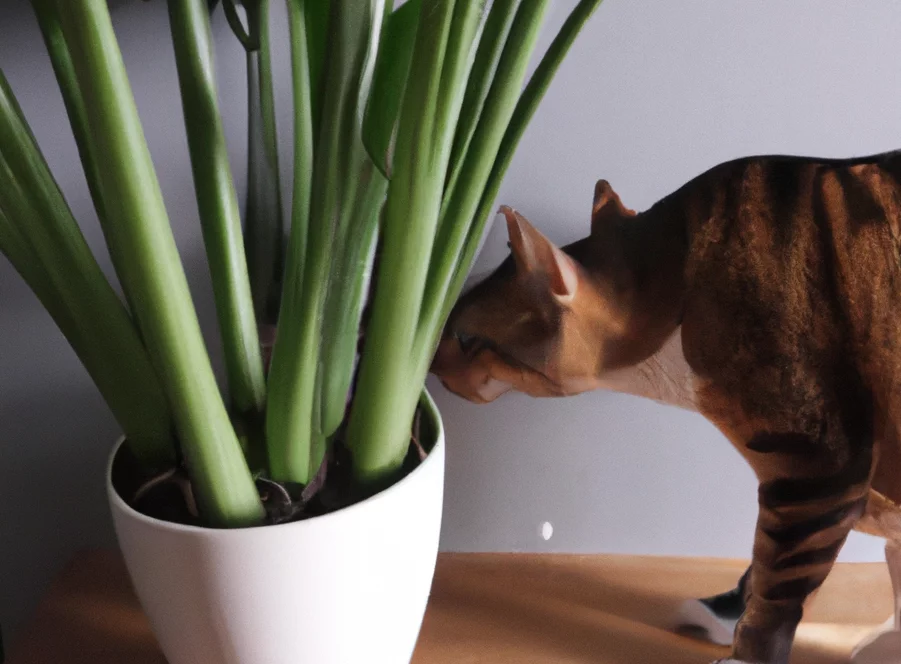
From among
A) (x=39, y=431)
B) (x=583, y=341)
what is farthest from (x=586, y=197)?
(x=39, y=431)

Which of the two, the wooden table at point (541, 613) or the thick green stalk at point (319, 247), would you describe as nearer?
the thick green stalk at point (319, 247)

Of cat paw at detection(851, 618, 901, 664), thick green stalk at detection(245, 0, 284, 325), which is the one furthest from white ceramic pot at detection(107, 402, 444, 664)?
cat paw at detection(851, 618, 901, 664)

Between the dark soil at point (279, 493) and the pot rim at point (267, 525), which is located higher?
the pot rim at point (267, 525)

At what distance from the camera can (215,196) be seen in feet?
0.87

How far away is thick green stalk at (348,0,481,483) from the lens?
0.22 meters

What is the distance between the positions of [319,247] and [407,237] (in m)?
0.03

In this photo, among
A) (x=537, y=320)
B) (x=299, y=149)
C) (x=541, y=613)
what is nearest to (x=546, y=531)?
(x=541, y=613)

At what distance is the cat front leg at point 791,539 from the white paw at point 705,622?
0.10 ft

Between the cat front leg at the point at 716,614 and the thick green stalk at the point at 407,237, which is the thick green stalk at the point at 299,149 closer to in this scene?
the thick green stalk at the point at 407,237

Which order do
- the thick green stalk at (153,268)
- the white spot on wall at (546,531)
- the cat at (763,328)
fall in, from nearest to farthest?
the thick green stalk at (153,268), the cat at (763,328), the white spot on wall at (546,531)

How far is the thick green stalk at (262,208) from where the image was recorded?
317 mm

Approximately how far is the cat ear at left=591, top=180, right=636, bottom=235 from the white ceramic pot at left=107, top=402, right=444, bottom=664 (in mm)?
142

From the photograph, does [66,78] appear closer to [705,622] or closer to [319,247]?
[319,247]

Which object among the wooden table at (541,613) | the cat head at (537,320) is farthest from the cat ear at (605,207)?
the wooden table at (541,613)
